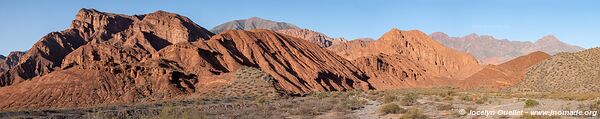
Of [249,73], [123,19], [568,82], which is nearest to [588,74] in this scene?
[568,82]

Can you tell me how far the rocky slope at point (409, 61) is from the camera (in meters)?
100

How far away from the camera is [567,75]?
58.0 meters

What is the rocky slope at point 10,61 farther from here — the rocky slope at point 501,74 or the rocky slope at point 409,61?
the rocky slope at point 501,74

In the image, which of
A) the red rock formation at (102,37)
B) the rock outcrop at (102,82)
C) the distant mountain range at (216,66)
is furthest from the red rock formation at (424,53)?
the rock outcrop at (102,82)

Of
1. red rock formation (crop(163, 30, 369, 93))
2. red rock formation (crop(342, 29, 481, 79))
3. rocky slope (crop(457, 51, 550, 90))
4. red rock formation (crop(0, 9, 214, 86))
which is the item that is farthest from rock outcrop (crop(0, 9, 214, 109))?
red rock formation (crop(342, 29, 481, 79))

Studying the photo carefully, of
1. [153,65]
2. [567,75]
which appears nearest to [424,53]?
[567,75]

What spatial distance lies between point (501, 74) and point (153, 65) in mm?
54305

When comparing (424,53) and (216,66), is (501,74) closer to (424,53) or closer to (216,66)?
(424,53)

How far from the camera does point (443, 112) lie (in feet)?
89.5

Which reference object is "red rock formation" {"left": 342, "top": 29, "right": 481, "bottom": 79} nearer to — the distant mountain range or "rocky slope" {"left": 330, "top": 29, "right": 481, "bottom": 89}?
"rocky slope" {"left": 330, "top": 29, "right": 481, "bottom": 89}

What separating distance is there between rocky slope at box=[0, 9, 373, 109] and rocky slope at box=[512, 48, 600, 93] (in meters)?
26.1

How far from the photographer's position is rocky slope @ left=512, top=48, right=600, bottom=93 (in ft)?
178

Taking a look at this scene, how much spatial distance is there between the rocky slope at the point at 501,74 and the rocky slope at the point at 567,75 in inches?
662

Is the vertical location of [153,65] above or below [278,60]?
below
